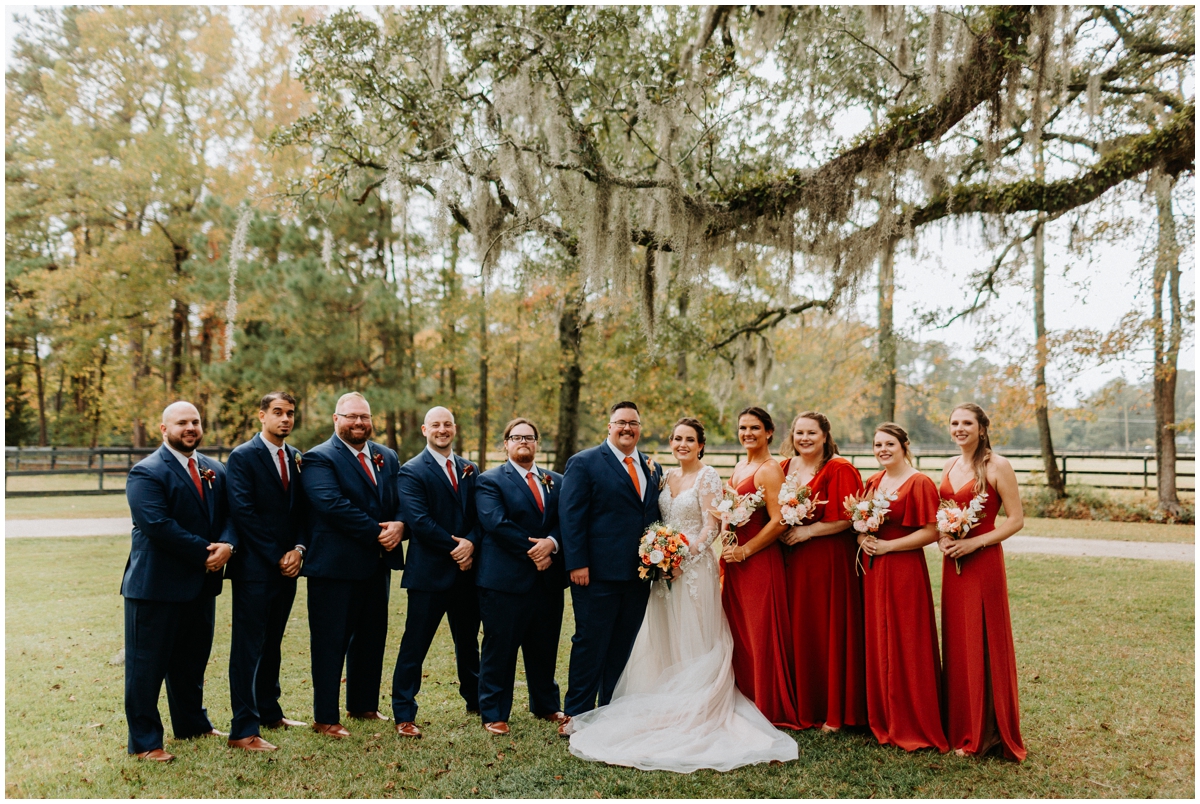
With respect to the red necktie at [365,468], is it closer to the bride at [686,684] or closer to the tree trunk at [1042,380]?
the bride at [686,684]

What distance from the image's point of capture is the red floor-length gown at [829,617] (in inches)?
183

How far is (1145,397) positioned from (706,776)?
1632 centimetres

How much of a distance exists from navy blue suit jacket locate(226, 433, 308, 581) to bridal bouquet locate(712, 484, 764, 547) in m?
2.63

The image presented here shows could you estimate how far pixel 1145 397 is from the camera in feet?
52.7

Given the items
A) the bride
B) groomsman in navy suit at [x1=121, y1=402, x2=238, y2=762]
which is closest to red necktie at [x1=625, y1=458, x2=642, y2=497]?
the bride

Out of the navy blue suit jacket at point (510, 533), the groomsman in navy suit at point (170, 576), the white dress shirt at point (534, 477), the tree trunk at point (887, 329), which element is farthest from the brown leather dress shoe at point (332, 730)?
the tree trunk at point (887, 329)

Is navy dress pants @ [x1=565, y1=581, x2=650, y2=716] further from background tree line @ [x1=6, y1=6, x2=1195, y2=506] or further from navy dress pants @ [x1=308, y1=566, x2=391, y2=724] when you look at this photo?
background tree line @ [x1=6, y1=6, x2=1195, y2=506]

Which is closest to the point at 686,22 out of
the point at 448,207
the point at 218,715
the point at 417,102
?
the point at 417,102

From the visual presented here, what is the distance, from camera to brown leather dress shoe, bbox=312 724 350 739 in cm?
457

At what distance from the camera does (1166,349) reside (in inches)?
535

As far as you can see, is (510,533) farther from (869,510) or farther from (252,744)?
(869,510)

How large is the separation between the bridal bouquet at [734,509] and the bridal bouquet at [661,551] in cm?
26

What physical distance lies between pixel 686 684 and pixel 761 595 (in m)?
0.71

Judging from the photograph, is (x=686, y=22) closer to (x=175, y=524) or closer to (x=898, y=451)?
(x=898, y=451)
